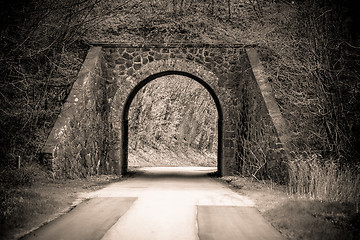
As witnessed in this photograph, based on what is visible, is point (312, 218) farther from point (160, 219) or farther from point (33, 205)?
point (33, 205)

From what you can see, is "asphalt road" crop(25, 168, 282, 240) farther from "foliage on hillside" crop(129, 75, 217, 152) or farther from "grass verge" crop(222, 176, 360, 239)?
"foliage on hillside" crop(129, 75, 217, 152)

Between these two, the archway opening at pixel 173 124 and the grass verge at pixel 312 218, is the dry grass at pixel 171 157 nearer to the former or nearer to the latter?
the archway opening at pixel 173 124

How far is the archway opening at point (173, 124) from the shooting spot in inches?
1092

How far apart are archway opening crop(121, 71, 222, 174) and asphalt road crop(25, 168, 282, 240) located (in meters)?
18.3

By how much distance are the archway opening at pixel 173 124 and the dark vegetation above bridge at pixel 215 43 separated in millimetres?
12266

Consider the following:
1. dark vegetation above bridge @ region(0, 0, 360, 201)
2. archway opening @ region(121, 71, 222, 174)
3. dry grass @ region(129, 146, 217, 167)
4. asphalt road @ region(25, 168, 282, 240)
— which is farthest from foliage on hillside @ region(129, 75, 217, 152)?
asphalt road @ region(25, 168, 282, 240)

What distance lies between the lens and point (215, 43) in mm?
14773

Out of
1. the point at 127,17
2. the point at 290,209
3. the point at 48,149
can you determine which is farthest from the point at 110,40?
the point at 290,209

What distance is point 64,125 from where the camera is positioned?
455 inches

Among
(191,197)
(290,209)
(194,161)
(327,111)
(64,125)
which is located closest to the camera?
(290,209)

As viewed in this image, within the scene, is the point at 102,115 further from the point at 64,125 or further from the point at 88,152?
the point at 64,125

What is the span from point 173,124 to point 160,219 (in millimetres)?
23127

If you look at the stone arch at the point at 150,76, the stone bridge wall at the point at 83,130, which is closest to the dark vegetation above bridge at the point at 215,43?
the stone bridge wall at the point at 83,130

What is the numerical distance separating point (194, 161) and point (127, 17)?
1443cm
